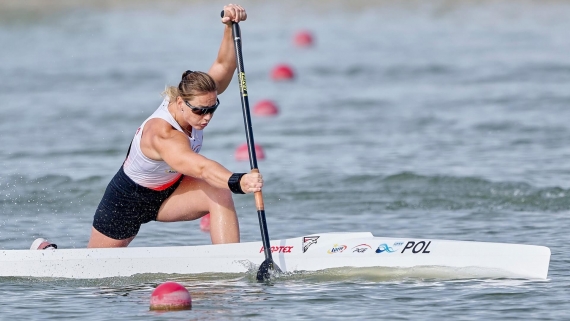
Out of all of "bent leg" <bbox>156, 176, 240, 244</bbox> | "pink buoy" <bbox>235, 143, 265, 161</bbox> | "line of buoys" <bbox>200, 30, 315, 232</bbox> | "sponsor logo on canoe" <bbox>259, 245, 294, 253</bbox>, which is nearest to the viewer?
"bent leg" <bbox>156, 176, 240, 244</bbox>

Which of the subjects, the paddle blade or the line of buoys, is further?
the line of buoys

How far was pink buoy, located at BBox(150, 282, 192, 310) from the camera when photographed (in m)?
6.97

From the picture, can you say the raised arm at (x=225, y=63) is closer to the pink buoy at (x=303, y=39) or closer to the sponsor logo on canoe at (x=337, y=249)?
the sponsor logo on canoe at (x=337, y=249)

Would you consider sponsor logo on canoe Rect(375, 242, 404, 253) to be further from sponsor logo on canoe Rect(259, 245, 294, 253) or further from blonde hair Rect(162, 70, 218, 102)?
blonde hair Rect(162, 70, 218, 102)

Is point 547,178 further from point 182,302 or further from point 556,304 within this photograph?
point 182,302

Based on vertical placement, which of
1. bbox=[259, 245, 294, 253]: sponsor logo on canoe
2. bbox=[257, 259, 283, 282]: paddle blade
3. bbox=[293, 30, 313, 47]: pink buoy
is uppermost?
bbox=[293, 30, 313, 47]: pink buoy

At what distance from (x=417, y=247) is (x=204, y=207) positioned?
160cm

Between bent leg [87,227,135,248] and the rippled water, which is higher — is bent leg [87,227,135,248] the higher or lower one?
the lower one

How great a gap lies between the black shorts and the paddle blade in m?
0.91

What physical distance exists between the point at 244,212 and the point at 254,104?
6932 mm

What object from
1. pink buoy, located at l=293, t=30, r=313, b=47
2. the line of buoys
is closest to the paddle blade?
the line of buoys

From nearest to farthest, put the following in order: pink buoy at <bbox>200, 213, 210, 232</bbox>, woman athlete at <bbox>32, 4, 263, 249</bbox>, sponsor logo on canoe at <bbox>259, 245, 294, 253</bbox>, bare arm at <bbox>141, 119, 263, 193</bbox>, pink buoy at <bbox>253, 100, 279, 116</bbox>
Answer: bare arm at <bbox>141, 119, 263, 193</bbox> < woman athlete at <bbox>32, 4, 263, 249</bbox> < sponsor logo on canoe at <bbox>259, 245, 294, 253</bbox> < pink buoy at <bbox>200, 213, 210, 232</bbox> < pink buoy at <bbox>253, 100, 279, 116</bbox>

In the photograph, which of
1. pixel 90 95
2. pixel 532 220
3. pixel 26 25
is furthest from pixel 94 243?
pixel 26 25

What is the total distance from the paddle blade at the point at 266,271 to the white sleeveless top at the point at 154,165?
0.92 meters
